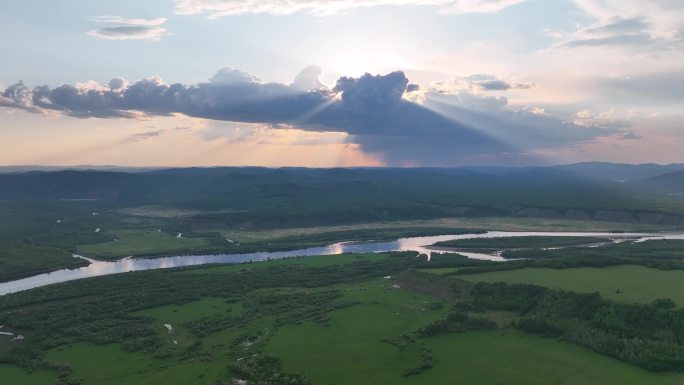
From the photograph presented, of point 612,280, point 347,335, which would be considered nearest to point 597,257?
point 612,280

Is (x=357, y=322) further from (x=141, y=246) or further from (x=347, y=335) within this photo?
(x=141, y=246)

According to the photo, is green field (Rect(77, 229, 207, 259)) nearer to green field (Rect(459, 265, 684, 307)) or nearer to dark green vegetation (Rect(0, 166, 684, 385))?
dark green vegetation (Rect(0, 166, 684, 385))

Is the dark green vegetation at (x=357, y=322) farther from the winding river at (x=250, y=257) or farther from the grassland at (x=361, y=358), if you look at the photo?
the winding river at (x=250, y=257)

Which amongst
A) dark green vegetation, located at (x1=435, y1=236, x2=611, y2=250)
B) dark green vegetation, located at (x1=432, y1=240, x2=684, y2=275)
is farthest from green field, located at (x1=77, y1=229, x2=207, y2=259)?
dark green vegetation, located at (x1=432, y1=240, x2=684, y2=275)

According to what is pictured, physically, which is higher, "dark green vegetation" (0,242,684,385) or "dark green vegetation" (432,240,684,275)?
"dark green vegetation" (432,240,684,275)

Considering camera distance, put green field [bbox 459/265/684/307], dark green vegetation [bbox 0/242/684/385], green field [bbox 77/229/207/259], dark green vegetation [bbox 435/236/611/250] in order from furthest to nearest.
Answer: dark green vegetation [bbox 435/236/611/250] → green field [bbox 77/229/207/259] → green field [bbox 459/265/684/307] → dark green vegetation [bbox 0/242/684/385]

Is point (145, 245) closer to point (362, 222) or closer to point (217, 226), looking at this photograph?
point (217, 226)
